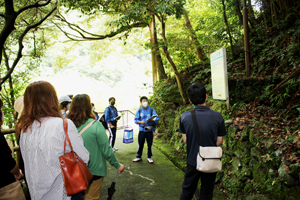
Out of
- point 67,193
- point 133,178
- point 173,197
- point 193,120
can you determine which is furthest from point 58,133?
point 133,178

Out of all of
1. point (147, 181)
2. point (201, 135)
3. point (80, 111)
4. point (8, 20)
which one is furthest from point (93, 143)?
point (8, 20)

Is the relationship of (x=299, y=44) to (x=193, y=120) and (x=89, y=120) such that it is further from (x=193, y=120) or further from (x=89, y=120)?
(x=89, y=120)

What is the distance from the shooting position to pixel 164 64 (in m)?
10.6

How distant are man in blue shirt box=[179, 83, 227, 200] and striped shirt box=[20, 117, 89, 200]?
146 centimetres

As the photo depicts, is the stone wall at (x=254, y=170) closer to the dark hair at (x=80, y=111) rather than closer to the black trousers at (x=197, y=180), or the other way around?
the black trousers at (x=197, y=180)

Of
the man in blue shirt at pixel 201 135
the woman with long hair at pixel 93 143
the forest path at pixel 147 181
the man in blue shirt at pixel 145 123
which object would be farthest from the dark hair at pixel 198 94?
the man in blue shirt at pixel 145 123

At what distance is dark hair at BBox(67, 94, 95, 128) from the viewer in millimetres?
2352

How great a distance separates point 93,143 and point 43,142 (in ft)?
2.53

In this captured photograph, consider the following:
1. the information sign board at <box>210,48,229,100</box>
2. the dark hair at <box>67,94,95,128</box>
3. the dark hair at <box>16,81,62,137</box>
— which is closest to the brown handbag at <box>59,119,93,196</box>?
the dark hair at <box>16,81,62,137</box>

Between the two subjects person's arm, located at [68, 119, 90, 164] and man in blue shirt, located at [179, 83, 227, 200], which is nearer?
person's arm, located at [68, 119, 90, 164]

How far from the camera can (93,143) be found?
2.31 m

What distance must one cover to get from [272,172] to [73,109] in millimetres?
2956

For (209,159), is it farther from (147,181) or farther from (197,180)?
(147,181)

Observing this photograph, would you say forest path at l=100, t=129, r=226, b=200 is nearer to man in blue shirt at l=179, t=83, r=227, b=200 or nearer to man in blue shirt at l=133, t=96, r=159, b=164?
man in blue shirt at l=133, t=96, r=159, b=164
